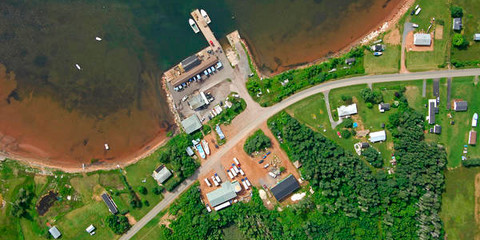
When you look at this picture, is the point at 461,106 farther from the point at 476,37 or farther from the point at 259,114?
the point at 259,114

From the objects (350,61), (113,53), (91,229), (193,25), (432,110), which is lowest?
(432,110)

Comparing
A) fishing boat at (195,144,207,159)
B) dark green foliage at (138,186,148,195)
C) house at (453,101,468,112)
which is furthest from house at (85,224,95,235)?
house at (453,101,468,112)

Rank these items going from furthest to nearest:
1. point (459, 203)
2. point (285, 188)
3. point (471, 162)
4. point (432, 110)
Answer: point (459, 203)
point (285, 188)
point (432, 110)
point (471, 162)

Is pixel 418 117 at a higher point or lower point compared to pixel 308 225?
higher

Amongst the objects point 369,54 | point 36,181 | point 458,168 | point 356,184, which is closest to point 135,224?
point 36,181

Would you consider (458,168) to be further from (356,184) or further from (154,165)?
(154,165)

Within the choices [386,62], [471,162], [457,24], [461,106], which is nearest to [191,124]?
[386,62]

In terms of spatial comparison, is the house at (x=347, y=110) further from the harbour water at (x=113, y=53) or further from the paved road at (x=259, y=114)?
the harbour water at (x=113, y=53)
